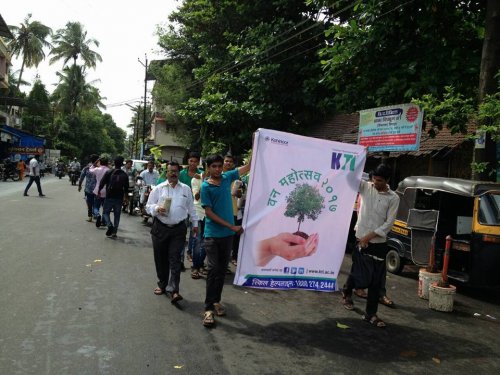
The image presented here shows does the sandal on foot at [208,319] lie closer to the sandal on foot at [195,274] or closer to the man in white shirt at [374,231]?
the man in white shirt at [374,231]

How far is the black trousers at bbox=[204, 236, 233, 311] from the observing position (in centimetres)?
495

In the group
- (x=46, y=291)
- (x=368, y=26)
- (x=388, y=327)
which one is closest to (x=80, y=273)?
(x=46, y=291)

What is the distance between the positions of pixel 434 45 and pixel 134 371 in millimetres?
8746

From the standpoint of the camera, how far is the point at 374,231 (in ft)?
17.1

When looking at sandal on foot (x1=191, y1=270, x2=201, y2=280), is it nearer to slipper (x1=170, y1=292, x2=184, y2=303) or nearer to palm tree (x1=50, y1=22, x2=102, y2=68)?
slipper (x1=170, y1=292, x2=184, y2=303)

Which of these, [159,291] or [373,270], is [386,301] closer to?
[373,270]

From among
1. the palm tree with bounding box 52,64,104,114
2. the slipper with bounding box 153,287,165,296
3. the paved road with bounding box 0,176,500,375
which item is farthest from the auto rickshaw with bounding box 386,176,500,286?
the palm tree with bounding box 52,64,104,114

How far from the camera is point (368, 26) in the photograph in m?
9.82

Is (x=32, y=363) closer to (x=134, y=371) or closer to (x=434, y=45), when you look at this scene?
(x=134, y=371)

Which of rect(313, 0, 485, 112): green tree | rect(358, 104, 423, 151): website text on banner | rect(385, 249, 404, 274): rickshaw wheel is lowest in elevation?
rect(385, 249, 404, 274): rickshaw wheel

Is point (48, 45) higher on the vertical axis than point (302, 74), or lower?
higher

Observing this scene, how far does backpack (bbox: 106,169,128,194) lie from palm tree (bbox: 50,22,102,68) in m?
47.0

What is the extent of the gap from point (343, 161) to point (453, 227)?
4.28 m

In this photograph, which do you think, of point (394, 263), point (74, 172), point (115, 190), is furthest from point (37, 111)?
point (394, 263)
